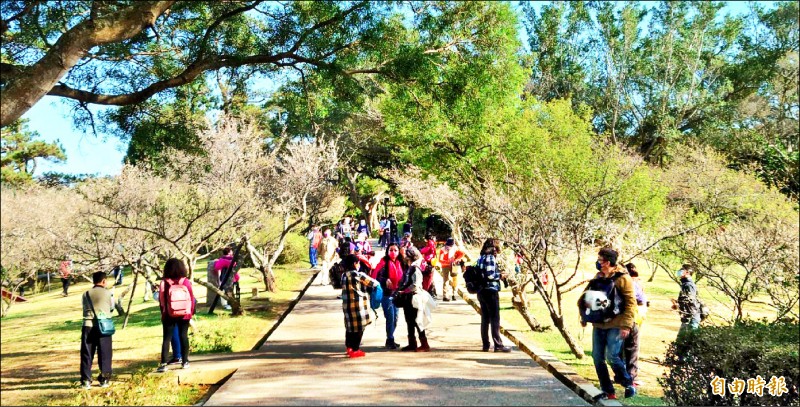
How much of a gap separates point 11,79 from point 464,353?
263 inches

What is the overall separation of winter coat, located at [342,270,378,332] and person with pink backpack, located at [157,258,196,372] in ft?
7.09

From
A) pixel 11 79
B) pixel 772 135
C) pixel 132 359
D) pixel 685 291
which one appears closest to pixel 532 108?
pixel 772 135

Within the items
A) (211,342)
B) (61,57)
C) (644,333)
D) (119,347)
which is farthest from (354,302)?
(644,333)

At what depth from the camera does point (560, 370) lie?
26.8ft

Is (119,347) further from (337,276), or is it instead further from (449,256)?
(449,256)

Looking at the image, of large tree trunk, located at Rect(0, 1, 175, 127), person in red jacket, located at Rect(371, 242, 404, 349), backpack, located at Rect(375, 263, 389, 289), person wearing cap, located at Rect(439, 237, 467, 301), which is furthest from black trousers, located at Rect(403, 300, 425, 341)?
person wearing cap, located at Rect(439, 237, 467, 301)

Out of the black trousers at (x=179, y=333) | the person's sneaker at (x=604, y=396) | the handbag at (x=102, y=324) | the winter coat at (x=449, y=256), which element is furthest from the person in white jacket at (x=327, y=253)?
the person's sneaker at (x=604, y=396)

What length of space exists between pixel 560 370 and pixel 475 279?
5.81 ft

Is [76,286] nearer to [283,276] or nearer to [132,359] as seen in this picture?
[283,276]

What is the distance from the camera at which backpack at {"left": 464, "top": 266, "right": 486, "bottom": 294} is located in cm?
912

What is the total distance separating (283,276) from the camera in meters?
21.6

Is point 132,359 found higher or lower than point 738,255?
lower

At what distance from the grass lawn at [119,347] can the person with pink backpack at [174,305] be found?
0.52 metres

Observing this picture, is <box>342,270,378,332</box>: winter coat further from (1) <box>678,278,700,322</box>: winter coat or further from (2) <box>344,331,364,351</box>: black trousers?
(1) <box>678,278,700,322</box>: winter coat
